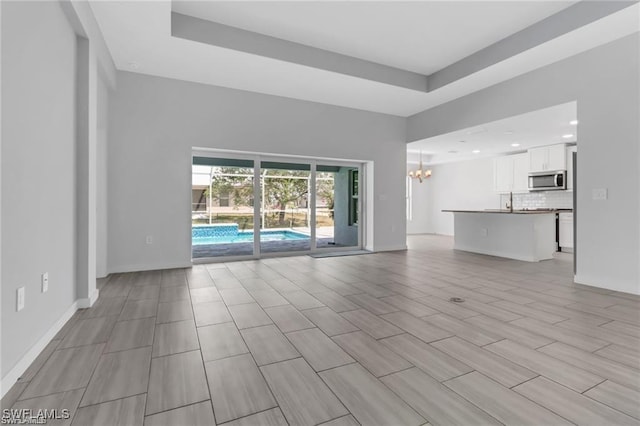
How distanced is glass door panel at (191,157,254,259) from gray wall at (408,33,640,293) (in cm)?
486

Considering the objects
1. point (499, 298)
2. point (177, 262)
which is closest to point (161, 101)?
point (177, 262)

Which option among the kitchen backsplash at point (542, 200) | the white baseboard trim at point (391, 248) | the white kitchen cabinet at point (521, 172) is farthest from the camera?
the white kitchen cabinet at point (521, 172)

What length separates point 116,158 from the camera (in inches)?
181

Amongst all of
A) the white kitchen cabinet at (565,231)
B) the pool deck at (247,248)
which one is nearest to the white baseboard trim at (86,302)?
the pool deck at (247,248)

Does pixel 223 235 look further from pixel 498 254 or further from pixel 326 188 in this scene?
pixel 498 254

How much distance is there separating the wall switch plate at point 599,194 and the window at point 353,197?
157 inches

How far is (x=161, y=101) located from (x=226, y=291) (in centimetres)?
318

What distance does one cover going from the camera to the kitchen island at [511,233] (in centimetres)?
575

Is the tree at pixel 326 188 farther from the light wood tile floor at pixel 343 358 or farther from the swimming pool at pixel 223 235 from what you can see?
the light wood tile floor at pixel 343 358

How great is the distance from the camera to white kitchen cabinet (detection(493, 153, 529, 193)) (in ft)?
27.1

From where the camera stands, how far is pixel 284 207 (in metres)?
6.12

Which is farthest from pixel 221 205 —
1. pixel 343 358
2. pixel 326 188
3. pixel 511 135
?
pixel 511 135

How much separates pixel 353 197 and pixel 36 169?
5.50 m

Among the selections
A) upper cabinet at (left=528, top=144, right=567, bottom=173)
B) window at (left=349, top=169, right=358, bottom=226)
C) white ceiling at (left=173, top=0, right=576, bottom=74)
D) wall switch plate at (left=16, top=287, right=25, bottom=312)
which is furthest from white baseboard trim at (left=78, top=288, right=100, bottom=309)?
upper cabinet at (left=528, top=144, right=567, bottom=173)
